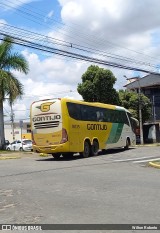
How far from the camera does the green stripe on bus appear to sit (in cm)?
2892

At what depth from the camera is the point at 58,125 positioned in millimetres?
22891

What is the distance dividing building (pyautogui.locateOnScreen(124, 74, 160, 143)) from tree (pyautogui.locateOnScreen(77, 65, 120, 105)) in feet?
26.2

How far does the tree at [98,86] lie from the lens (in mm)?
47219

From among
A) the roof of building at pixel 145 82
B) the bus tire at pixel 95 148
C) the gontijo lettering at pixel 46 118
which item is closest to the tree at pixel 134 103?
the roof of building at pixel 145 82

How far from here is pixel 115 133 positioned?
2967cm

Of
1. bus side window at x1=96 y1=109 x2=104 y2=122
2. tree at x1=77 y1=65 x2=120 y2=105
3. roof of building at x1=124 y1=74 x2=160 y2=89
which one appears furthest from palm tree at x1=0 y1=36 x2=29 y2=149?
roof of building at x1=124 y1=74 x2=160 y2=89

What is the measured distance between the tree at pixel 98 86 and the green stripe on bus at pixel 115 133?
16.8 metres

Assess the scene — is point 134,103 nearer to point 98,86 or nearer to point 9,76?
point 98,86

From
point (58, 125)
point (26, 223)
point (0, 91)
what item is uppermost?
point (0, 91)

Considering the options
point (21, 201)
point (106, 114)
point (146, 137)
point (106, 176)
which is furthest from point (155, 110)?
point (21, 201)

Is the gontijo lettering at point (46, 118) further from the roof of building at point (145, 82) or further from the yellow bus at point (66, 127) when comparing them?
the roof of building at point (145, 82)

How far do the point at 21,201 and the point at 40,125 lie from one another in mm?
13979

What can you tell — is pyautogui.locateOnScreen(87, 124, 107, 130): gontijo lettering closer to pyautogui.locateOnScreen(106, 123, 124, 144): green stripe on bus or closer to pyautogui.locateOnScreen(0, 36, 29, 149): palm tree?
pyautogui.locateOnScreen(106, 123, 124, 144): green stripe on bus

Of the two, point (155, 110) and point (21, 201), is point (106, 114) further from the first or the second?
point (155, 110)
